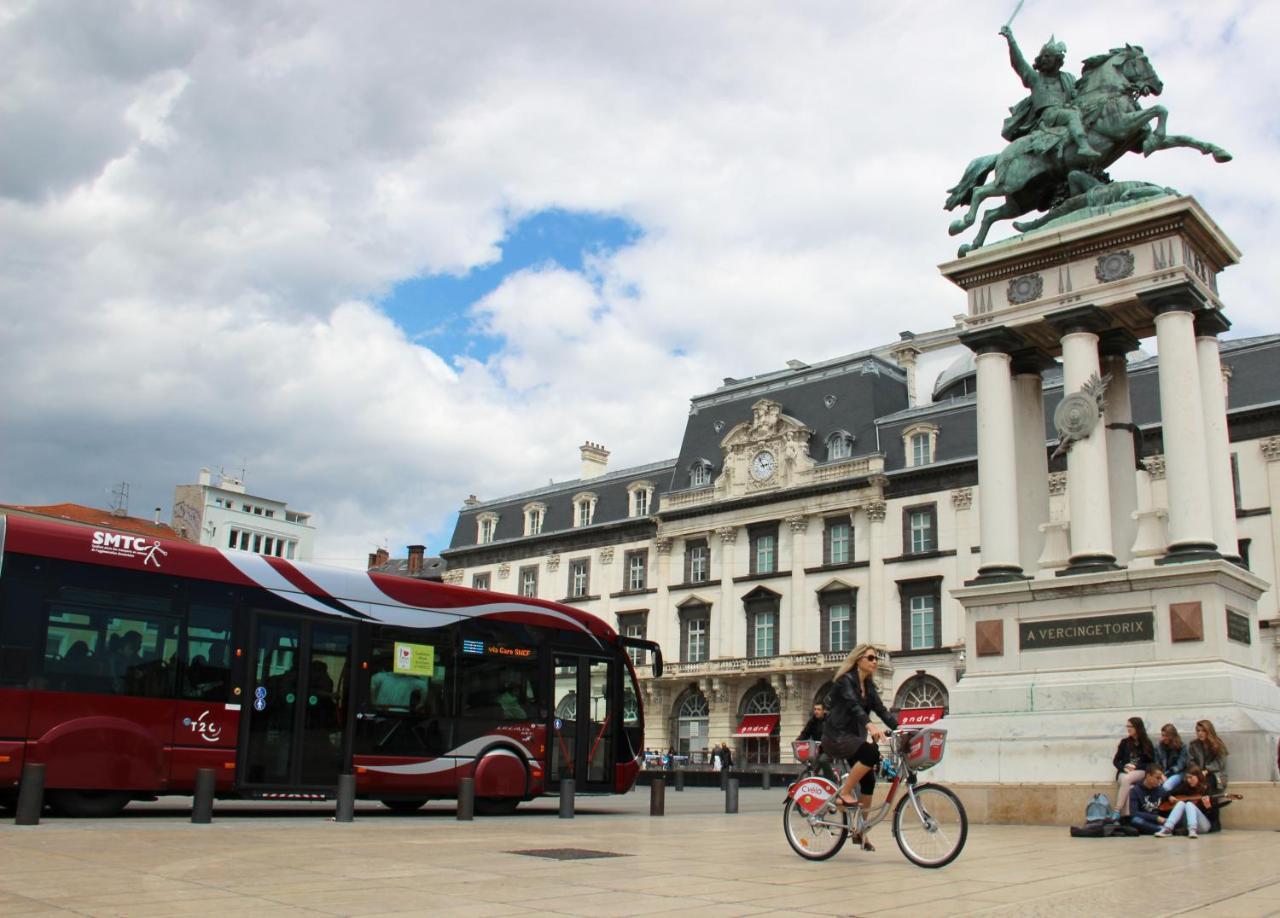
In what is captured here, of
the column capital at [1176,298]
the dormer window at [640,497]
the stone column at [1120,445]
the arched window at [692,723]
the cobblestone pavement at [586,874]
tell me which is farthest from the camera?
→ the dormer window at [640,497]

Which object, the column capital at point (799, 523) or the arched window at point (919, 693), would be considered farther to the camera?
the column capital at point (799, 523)

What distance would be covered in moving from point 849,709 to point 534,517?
199ft

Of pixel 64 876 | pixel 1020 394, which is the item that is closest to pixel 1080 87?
pixel 1020 394

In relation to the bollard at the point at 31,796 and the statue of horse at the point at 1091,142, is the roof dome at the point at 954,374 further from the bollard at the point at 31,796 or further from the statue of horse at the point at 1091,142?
the bollard at the point at 31,796

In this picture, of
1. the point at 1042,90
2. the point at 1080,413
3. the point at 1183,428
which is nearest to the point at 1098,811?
the point at 1183,428

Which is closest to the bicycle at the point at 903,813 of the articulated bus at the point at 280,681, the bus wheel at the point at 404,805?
the articulated bus at the point at 280,681

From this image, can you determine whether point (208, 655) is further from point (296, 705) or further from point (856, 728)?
point (856, 728)

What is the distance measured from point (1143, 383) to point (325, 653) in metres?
35.4

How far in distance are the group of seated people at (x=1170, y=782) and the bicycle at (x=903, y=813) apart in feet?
15.9

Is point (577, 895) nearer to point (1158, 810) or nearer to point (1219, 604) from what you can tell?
point (1158, 810)

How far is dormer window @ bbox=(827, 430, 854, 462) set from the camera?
55281 millimetres

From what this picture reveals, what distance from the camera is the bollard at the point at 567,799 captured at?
17969mm

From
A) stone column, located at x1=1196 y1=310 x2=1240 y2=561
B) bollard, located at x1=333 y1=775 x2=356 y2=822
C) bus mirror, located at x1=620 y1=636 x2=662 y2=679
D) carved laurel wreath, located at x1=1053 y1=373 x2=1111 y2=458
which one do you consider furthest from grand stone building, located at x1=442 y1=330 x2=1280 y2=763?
bollard, located at x1=333 y1=775 x2=356 y2=822

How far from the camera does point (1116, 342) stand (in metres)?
20.7
